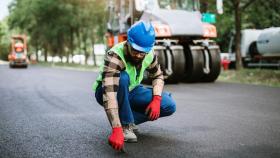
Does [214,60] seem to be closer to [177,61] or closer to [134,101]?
[177,61]

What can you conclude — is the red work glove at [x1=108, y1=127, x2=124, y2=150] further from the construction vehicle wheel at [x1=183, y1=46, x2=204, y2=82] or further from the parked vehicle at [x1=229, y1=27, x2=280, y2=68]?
the parked vehicle at [x1=229, y1=27, x2=280, y2=68]

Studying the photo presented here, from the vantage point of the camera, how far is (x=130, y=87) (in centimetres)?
436

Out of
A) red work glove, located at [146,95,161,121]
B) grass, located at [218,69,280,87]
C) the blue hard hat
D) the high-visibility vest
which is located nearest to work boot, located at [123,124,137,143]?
red work glove, located at [146,95,161,121]

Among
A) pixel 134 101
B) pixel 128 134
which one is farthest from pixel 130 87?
pixel 128 134

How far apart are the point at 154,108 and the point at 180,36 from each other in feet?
27.4

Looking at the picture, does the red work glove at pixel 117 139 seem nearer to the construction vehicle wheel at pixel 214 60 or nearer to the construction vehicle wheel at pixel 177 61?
the construction vehicle wheel at pixel 177 61

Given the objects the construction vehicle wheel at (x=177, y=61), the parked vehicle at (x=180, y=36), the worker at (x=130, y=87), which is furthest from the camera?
the construction vehicle wheel at (x=177, y=61)

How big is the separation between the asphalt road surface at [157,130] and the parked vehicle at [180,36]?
3.71m

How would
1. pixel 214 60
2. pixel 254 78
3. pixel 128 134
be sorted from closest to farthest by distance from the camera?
pixel 128 134
pixel 214 60
pixel 254 78

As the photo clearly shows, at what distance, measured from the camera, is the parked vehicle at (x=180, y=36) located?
38.9ft

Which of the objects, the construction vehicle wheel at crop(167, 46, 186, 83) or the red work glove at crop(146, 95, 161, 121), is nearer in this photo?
the red work glove at crop(146, 95, 161, 121)

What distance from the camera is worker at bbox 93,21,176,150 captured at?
3.79 meters

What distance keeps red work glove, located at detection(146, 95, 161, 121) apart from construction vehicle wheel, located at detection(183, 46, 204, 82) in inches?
327

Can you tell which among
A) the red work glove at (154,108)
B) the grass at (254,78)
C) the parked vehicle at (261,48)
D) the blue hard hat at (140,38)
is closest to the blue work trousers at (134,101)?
the red work glove at (154,108)
